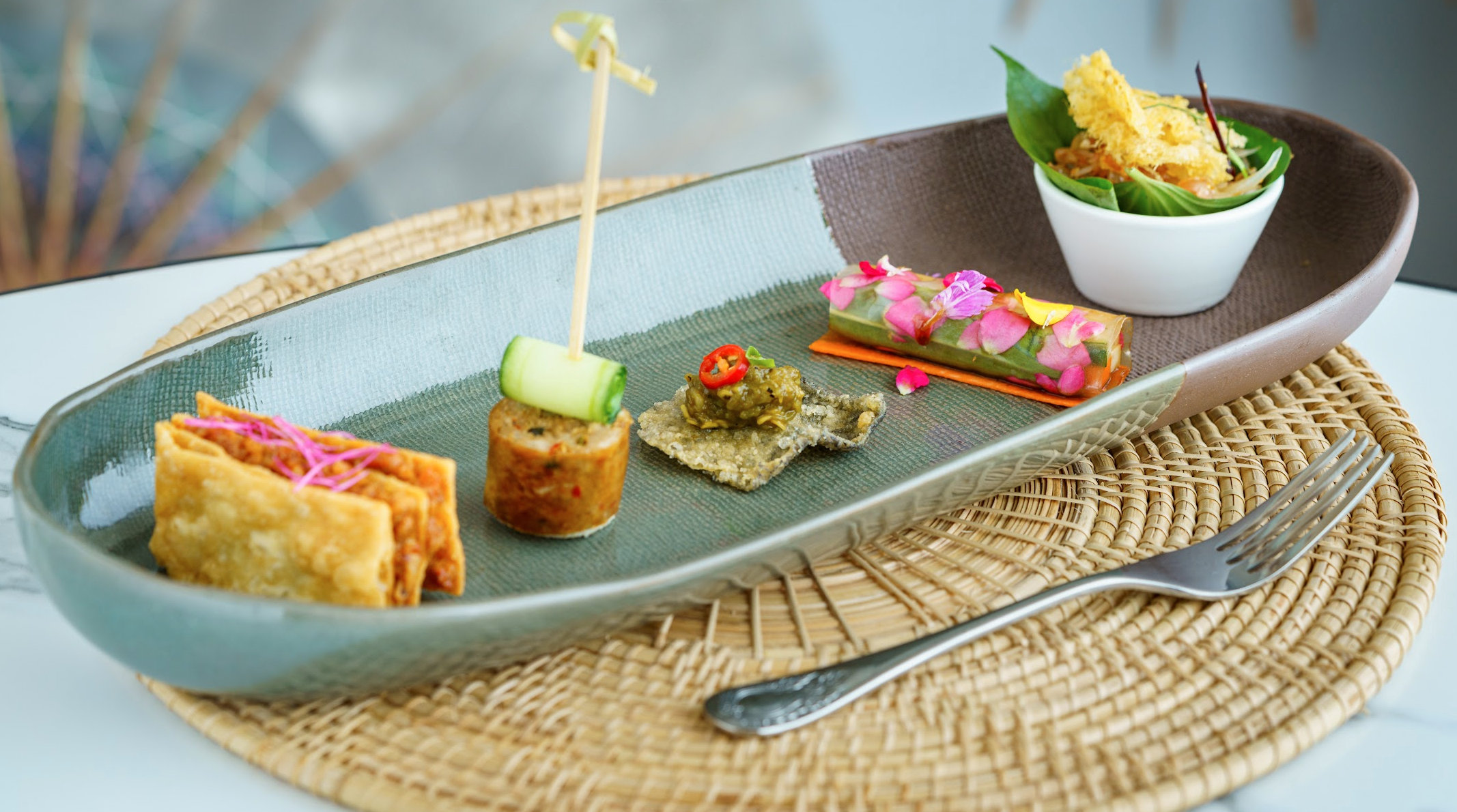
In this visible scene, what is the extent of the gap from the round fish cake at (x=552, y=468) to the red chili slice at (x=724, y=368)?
0.24 m

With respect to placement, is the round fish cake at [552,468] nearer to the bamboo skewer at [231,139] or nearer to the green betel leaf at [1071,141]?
the green betel leaf at [1071,141]

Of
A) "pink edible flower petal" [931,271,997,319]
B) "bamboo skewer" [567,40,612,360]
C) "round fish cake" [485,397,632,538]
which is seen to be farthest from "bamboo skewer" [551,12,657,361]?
"pink edible flower petal" [931,271,997,319]

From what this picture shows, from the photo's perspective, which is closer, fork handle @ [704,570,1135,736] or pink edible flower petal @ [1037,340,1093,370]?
fork handle @ [704,570,1135,736]

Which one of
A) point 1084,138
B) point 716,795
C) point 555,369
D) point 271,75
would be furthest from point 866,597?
point 271,75

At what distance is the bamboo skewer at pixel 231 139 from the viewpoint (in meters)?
4.56

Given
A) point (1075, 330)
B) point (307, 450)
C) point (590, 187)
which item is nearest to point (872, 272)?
point (1075, 330)

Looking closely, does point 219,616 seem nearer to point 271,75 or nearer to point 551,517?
point 551,517

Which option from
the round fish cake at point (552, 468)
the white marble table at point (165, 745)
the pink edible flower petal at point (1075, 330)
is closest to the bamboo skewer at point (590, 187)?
the round fish cake at point (552, 468)

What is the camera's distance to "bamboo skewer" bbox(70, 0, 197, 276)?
14.5 feet

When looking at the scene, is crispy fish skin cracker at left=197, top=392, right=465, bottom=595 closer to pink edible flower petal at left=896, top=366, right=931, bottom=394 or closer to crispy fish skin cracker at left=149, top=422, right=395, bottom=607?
crispy fish skin cracker at left=149, top=422, right=395, bottom=607

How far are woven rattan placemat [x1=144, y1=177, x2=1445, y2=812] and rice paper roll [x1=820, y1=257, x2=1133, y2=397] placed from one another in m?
0.26

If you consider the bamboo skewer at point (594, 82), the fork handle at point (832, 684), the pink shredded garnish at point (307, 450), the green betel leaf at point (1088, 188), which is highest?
the bamboo skewer at point (594, 82)

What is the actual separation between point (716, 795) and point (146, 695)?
0.81 metres

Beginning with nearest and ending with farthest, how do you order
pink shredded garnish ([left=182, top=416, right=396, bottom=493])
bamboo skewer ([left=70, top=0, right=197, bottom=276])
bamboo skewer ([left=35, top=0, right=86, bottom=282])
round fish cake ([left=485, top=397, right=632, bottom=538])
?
pink shredded garnish ([left=182, top=416, right=396, bottom=493])
round fish cake ([left=485, top=397, right=632, bottom=538])
bamboo skewer ([left=35, top=0, right=86, bottom=282])
bamboo skewer ([left=70, top=0, right=197, bottom=276])
